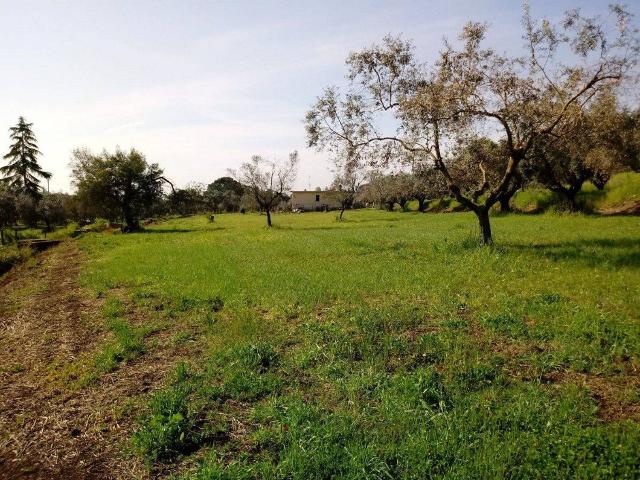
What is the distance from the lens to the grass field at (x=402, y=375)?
549 cm

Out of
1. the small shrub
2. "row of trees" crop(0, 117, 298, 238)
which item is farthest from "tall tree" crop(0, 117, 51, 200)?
the small shrub

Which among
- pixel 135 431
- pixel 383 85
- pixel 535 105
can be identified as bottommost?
pixel 135 431

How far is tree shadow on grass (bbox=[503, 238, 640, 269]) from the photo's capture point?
16359 millimetres

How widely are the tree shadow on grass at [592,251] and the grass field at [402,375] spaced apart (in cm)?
29

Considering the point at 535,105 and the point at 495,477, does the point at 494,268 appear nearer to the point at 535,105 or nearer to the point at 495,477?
the point at 535,105

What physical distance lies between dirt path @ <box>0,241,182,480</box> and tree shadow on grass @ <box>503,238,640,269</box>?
16.7m

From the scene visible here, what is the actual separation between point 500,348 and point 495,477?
4328 mm

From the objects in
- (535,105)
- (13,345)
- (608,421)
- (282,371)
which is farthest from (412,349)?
(535,105)

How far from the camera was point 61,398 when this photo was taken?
7.80 metres

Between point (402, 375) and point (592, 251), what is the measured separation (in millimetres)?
15817

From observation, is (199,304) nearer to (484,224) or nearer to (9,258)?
(484,224)

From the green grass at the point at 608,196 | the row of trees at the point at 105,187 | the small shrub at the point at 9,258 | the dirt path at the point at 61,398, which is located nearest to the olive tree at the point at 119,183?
the row of trees at the point at 105,187

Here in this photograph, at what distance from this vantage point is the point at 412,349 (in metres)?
9.00

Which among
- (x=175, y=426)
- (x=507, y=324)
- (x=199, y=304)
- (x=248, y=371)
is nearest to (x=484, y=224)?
(x=507, y=324)
